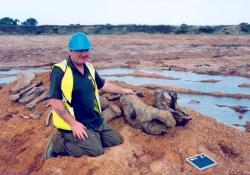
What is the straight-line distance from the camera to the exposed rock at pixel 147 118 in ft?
19.8

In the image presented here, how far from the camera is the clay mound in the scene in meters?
5.25

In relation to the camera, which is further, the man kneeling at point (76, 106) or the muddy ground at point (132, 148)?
the muddy ground at point (132, 148)

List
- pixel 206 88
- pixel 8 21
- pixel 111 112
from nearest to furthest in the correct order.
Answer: pixel 111 112 → pixel 206 88 → pixel 8 21

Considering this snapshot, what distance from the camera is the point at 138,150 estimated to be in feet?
18.8

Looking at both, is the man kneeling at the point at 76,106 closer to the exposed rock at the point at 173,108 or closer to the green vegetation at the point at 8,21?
the exposed rock at the point at 173,108

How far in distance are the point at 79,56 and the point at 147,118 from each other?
1559mm

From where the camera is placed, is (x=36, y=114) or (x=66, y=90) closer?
(x=66, y=90)

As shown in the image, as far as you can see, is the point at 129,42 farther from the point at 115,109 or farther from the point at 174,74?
the point at 115,109

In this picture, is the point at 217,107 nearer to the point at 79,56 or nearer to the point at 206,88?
the point at 206,88

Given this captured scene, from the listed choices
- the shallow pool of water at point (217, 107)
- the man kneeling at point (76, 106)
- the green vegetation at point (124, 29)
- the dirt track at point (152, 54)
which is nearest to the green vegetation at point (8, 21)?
the green vegetation at point (124, 29)

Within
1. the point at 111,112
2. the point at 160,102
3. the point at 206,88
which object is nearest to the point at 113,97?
the point at 111,112

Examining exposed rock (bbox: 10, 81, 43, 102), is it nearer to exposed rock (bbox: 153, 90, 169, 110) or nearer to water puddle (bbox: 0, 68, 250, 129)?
exposed rock (bbox: 153, 90, 169, 110)

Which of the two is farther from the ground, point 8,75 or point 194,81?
point 194,81

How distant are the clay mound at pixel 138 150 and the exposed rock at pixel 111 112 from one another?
87 millimetres
